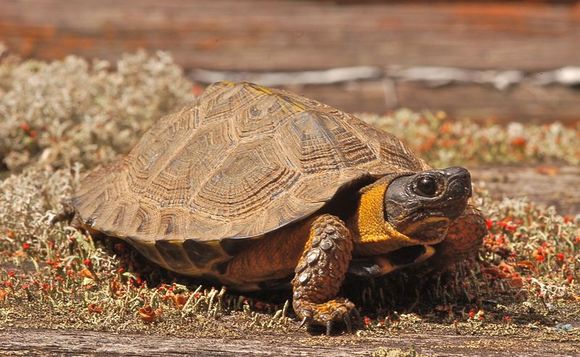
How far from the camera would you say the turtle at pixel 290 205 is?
4.52m

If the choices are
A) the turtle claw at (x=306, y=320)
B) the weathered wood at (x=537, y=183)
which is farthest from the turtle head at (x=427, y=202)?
the weathered wood at (x=537, y=183)

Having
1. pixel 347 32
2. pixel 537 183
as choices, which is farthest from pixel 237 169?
pixel 347 32

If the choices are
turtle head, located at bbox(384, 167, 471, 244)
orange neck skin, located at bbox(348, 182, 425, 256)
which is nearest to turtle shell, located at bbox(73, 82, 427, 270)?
orange neck skin, located at bbox(348, 182, 425, 256)

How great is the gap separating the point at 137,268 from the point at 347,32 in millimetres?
6306

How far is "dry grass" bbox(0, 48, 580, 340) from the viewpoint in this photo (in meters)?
4.66

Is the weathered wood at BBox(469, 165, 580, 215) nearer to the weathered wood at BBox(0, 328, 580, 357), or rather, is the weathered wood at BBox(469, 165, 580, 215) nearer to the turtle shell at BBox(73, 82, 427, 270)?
the turtle shell at BBox(73, 82, 427, 270)

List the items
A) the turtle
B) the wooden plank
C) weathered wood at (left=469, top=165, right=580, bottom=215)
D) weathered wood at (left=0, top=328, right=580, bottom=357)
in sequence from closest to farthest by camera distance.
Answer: weathered wood at (left=0, top=328, right=580, bottom=357)
the turtle
weathered wood at (left=469, top=165, right=580, bottom=215)
the wooden plank

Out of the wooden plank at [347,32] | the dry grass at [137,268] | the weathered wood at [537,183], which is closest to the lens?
the dry grass at [137,268]

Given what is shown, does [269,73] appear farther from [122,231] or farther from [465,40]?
[122,231]

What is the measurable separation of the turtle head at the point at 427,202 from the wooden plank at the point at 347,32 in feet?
21.8

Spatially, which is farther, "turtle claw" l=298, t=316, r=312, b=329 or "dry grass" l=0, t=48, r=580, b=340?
"dry grass" l=0, t=48, r=580, b=340

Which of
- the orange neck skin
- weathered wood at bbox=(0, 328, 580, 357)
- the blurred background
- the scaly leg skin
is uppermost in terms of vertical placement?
the blurred background

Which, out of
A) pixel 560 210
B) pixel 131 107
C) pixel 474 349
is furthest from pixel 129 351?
pixel 131 107

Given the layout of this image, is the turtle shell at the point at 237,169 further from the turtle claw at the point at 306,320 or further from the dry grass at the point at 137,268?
the turtle claw at the point at 306,320
